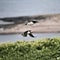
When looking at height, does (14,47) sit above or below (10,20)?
below

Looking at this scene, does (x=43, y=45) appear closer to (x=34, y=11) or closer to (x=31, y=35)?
→ (x=31, y=35)

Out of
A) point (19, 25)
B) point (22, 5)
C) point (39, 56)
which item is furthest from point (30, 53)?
point (22, 5)

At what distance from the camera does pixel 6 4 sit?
267 cm

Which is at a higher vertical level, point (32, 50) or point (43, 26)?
point (43, 26)

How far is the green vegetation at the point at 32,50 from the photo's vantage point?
2578 millimetres

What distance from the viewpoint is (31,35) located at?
2646 mm

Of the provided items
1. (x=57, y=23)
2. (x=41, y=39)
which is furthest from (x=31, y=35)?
(x=57, y=23)

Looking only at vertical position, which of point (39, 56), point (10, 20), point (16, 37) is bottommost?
point (39, 56)

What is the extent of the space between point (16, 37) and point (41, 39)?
0.85 feet

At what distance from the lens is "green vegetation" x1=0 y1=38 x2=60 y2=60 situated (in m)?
2.58

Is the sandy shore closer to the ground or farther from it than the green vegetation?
farther from it

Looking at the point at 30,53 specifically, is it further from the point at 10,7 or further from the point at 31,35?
the point at 10,7

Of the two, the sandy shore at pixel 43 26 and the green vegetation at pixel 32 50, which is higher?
the sandy shore at pixel 43 26

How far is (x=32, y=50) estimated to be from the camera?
8.59 ft
